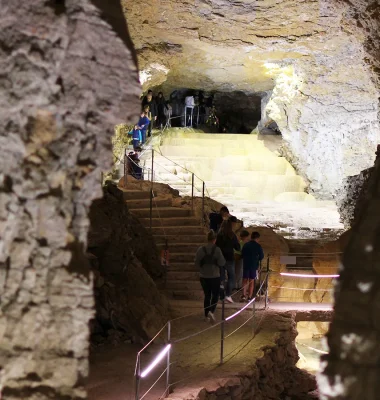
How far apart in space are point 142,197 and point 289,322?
5.36 m

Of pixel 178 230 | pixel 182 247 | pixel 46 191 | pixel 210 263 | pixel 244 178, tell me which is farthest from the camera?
pixel 244 178

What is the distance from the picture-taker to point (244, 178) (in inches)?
728

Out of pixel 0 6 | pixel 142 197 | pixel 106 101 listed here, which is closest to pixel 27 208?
pixel 106 101

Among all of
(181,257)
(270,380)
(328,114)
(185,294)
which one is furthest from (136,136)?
(270,380)

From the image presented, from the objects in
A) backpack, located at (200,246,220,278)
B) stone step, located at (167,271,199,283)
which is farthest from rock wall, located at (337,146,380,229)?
backpack, located at (200,246,220,278)

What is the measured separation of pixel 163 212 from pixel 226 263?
3.27 metres

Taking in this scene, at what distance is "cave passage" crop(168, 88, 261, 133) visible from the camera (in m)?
24.3

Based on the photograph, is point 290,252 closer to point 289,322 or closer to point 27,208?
point 289,322

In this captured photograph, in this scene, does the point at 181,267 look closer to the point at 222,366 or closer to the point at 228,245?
the point at 228,245

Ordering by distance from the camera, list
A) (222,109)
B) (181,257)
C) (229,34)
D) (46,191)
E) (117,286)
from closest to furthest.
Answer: (46,191), (117,286), (181,257), (229,34), (222,109)

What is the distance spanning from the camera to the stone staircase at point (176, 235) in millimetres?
10469

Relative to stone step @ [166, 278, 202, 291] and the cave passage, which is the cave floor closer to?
stone step @ [166, 278, 202, 291]

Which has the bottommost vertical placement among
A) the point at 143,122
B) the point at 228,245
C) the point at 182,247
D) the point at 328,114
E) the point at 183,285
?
the point at 183,285

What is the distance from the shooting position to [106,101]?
3568mm
